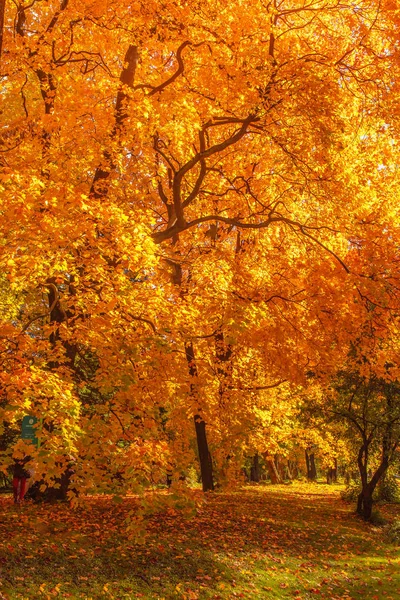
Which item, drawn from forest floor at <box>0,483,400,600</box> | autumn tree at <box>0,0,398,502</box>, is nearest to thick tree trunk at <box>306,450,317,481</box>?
forest floor at <box>0,483,400,600</box>

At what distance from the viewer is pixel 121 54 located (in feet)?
44.3

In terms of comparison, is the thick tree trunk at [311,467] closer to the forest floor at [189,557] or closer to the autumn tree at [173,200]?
the forest floor at [189,557]

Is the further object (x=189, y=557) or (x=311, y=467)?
(x=311, y=467)

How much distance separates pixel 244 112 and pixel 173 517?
33.2ft

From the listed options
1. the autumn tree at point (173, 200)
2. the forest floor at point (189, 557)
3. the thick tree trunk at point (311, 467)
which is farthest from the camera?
the thick tree trunk at point (311, 467)

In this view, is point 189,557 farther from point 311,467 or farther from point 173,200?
point 311,467

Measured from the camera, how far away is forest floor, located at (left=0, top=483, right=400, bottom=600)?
29.7 feet

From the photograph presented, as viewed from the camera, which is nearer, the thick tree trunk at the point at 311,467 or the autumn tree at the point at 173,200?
the autumn tree at the point at 173,200

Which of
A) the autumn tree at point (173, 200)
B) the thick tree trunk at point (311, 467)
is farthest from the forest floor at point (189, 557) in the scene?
the thick tree trunk at point (311, 467)

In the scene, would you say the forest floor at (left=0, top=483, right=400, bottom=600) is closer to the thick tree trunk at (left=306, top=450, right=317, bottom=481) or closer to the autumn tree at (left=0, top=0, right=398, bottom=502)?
the autumn tree at (left=0, top=0, right=398, bottom=502)

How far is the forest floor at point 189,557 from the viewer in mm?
9062

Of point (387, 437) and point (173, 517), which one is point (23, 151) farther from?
point (387, 437)

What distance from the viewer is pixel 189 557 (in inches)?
443

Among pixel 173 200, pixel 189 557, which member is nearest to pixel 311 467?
pixel 189 557
